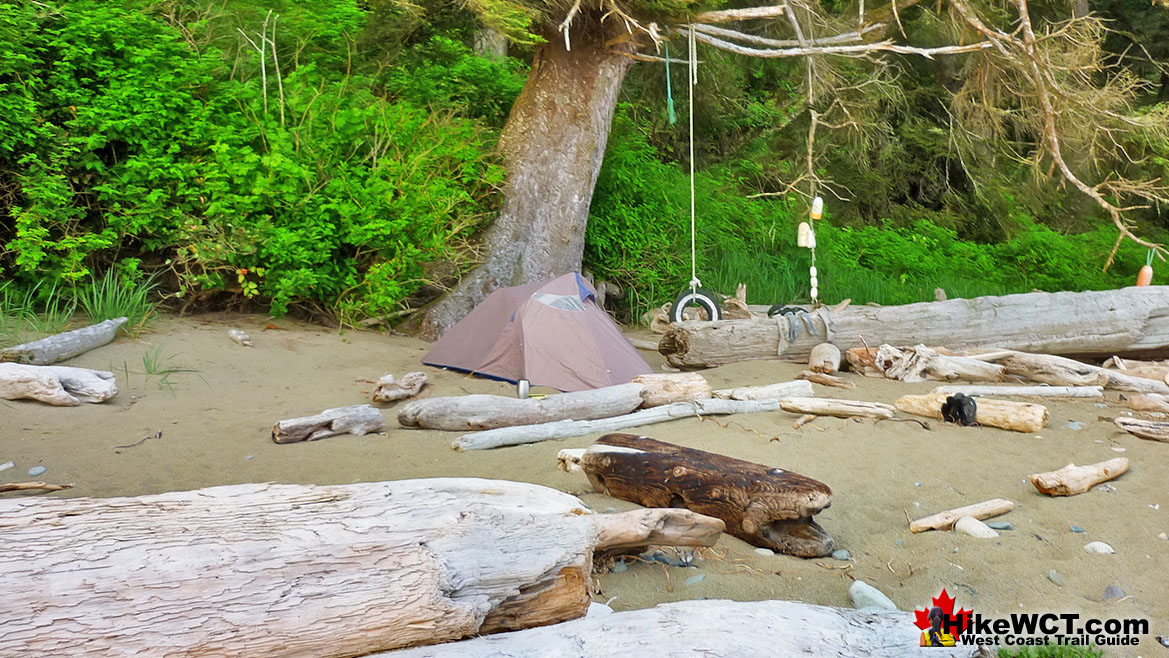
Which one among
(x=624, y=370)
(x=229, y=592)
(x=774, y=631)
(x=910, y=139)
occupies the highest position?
(x=910, y=139)

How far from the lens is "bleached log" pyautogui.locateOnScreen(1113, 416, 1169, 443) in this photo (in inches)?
188

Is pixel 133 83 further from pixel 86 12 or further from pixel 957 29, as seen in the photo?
pixel 957 29

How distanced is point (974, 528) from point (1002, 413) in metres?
1.98

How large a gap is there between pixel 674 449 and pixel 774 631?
5.25 ft

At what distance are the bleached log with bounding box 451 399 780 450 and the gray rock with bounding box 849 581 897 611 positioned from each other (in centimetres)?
228

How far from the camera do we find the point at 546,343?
6.46 meters

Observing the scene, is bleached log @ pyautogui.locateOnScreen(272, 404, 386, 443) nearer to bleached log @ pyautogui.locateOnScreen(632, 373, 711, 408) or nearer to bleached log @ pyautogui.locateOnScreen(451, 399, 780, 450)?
bleached log @ pyautogui.locateOnScreen(451, 399, 780, 450)

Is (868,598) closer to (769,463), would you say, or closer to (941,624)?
(941,624)

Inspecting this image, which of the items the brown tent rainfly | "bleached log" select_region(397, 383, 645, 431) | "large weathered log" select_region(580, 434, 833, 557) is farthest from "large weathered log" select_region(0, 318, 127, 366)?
"large weathered log" select_region(580, 434, 833, 557)

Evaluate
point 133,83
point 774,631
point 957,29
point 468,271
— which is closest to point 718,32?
point 957,29

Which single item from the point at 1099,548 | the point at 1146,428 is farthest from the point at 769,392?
the point at 1099,548

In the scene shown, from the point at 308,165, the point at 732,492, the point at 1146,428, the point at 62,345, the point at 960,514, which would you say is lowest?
the point at 1146,428

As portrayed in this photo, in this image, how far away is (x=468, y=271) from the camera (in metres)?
8.48

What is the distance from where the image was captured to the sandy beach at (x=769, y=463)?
9.50 feet
